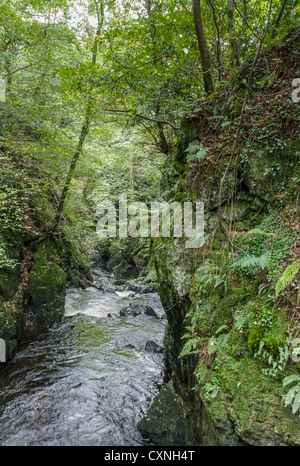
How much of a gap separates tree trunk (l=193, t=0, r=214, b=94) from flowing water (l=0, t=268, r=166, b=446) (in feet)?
26.9

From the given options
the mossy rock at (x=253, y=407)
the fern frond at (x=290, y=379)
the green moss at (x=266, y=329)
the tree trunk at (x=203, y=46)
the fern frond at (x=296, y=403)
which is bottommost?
the mossy rock at (x=253, y=407)

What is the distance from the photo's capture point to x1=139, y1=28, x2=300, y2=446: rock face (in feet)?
9.94

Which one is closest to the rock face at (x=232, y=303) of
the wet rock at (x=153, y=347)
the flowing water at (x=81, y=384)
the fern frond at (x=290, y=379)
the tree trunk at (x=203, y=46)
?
the fern frond at (x=290, y=379)

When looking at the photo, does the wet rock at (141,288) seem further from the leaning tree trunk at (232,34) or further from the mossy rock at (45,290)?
the leaning tree trunk at (232,34)

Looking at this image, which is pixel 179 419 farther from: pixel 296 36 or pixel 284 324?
pixel 296 36

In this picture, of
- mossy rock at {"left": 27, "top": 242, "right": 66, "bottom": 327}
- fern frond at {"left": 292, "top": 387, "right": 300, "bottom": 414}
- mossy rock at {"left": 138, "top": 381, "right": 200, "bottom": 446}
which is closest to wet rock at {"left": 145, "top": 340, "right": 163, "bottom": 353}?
mossy rock at {"left": 138, "top": 381, "right": 200, "bottom": 446}

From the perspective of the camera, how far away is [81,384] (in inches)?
262

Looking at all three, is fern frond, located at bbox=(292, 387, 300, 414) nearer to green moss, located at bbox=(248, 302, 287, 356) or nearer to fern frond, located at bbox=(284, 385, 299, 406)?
fern frond, located at bbox=(284, 385, 299, 406)

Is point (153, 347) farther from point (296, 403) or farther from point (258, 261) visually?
point (296, 403)

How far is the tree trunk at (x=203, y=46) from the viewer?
17.9 ft

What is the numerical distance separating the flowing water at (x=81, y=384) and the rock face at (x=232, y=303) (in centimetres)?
98

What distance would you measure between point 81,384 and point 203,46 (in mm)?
9349

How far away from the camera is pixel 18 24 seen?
8953mm
